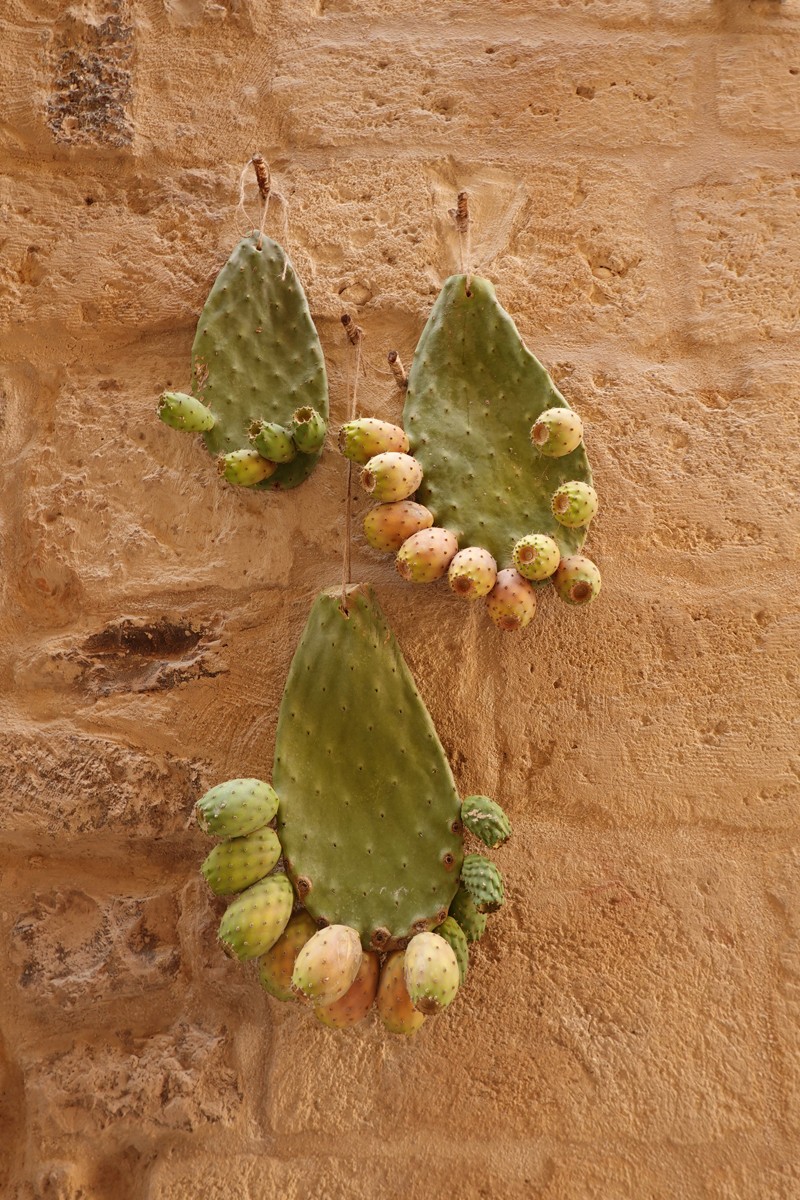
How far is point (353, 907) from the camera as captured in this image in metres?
1.04

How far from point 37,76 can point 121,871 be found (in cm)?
140

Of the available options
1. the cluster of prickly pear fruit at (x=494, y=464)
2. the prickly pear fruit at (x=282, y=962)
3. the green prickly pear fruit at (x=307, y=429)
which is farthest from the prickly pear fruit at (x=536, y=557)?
the prickly pear fruit at (x=282, y=962)

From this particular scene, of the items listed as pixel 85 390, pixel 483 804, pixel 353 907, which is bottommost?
pixel 353 907

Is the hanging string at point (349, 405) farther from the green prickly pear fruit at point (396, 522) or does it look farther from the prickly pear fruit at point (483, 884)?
the prickly pear fruit at point (483, 884)

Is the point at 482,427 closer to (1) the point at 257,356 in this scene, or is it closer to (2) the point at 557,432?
(2) the point at 557,432

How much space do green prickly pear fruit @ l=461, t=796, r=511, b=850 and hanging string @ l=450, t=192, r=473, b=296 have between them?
0.75 m

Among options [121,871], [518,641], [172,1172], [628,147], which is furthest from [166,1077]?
[628,147]

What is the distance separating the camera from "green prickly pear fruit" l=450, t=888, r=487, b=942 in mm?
1040

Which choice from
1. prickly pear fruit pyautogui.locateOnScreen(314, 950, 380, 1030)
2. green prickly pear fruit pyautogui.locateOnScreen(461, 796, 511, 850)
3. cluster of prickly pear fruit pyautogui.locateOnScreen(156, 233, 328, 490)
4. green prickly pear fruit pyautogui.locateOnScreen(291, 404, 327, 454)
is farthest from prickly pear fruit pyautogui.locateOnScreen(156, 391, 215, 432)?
prickly pear fruit pyautogui.locateOnScreen(314, 950, 380, 1030)

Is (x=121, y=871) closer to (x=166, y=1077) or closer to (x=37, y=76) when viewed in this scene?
(x=166, y=1077)

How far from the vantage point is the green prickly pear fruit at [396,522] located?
3.66ft

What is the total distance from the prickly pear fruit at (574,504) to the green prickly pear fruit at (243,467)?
1.42 feet

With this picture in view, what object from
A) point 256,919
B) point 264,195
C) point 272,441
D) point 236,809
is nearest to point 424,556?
point 272,441

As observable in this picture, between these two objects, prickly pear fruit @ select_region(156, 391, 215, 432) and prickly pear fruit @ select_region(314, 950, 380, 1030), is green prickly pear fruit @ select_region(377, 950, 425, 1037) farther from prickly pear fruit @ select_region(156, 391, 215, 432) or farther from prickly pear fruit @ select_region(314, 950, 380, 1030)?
prickly pear fruit @ select_region(156, 391, 215, 432)
